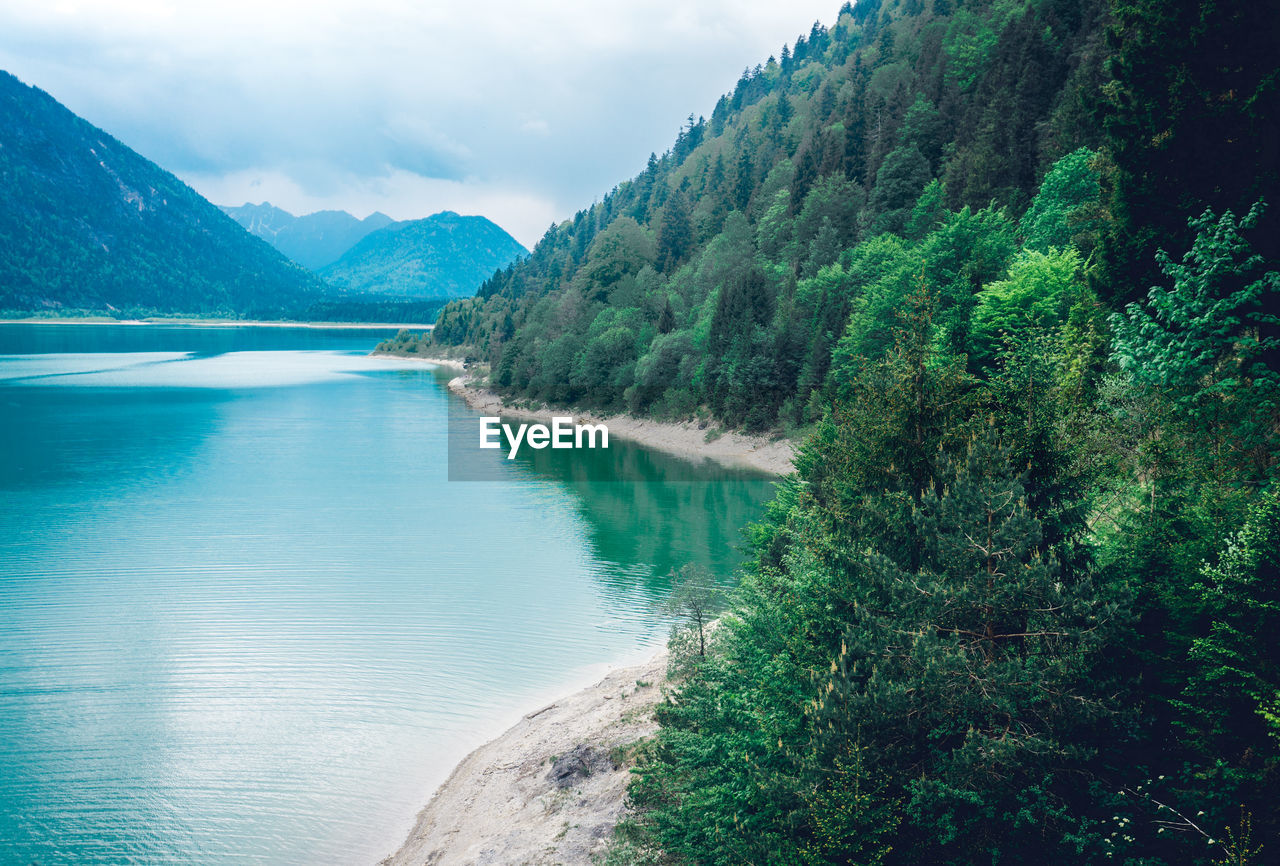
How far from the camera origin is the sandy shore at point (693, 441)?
71.9 meters

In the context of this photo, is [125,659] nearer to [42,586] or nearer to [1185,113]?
[42,586]

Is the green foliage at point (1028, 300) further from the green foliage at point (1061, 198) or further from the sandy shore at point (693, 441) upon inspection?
the sandy shore at point (693, 441)

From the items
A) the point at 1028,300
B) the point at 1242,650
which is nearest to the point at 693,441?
the point at 1028,300

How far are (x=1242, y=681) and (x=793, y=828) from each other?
7.58 metres

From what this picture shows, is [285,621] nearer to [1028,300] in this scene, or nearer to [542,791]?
[542,791]

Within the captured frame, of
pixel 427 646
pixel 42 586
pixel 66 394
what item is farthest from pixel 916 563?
pixel 66 394

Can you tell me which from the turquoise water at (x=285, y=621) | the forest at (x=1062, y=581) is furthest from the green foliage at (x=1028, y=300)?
the turquoise water at (x=285, y=621)

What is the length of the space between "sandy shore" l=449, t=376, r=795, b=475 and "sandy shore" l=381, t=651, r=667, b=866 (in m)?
38.0

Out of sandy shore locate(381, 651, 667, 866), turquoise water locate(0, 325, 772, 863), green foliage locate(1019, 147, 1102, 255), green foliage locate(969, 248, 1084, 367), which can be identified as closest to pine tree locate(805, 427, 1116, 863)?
sandy shore locate(381, 651, 667, 866)

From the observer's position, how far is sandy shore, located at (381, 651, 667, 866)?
61.2 feet

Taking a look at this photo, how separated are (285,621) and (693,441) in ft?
170

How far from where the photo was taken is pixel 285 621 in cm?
3647

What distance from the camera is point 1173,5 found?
22.3 meters

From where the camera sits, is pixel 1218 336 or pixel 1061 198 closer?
pixel 1218 336
